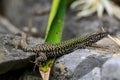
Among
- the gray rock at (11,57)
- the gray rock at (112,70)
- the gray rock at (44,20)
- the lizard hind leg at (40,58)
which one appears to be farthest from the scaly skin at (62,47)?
the gray rock at (44,20)

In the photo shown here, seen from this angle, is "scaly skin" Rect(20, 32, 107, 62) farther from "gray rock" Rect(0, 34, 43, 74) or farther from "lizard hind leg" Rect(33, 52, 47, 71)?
"gray rock" Rect(0, 34, 43, 74)

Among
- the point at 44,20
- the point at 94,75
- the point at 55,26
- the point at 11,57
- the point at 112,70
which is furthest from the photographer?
the point at 44,20

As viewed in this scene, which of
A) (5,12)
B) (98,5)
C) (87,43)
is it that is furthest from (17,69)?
(5,12)

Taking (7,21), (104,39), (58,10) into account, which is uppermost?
(58,10)

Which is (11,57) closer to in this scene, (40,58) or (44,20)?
(40,58)

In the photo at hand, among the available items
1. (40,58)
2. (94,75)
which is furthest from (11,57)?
(94,75)

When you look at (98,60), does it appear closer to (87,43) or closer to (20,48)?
(87,43)
